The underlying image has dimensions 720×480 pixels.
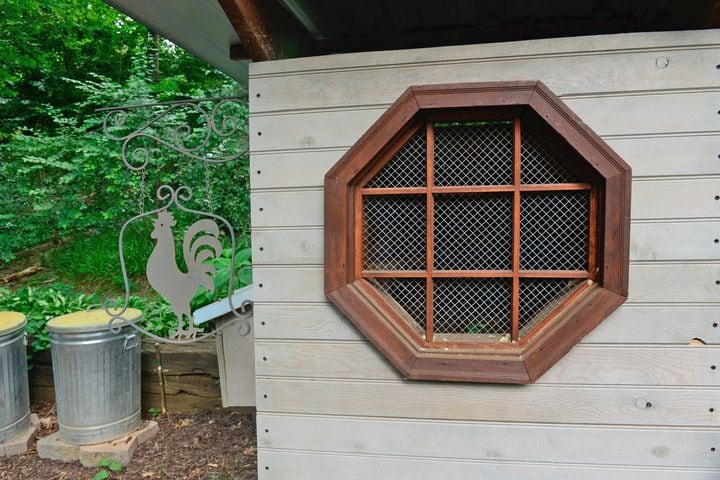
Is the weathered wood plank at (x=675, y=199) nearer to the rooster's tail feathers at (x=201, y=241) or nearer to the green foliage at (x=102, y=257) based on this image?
the rooster's tail feathers at (x=201, y=241)

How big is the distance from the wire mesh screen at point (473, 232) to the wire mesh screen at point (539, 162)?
114 mm

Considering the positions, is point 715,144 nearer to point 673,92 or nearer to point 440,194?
point 673,92

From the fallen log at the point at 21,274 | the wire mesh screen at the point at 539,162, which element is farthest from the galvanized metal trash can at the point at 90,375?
the fallen log at the point at 21,274

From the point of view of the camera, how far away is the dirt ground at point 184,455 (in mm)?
2514

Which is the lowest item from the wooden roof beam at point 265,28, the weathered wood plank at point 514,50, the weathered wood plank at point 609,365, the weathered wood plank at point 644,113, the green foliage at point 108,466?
the green foliage at point 108,466

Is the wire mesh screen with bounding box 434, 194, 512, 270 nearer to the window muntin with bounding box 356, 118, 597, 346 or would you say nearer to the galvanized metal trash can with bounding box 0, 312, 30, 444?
the window muntin with bounding box 356, 118, 597, 346

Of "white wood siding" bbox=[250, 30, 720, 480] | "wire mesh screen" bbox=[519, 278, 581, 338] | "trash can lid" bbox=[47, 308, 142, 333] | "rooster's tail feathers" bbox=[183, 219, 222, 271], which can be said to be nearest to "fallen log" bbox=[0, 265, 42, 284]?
"trash can lid" bbox=[47, 308, 142, 333]

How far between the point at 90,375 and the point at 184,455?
718 mm

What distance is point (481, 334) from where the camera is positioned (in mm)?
1582

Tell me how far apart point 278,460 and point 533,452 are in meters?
0.90

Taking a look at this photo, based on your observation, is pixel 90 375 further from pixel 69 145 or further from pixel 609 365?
pixel 69 145

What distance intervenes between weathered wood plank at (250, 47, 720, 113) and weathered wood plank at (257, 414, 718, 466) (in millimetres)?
1117

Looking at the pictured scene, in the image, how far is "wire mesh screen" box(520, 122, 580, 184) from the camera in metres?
1.51

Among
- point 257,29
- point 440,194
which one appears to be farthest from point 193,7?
point 440,194
